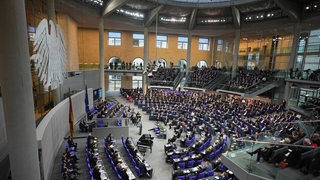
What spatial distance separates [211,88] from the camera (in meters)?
26.7

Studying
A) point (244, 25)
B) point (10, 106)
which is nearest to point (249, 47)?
point (244, 25)

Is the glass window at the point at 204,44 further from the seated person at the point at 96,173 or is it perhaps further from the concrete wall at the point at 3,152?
the concrete wall at the point at 3,152

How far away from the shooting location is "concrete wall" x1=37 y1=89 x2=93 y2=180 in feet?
26.5

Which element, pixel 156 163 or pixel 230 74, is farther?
pixel 230 74

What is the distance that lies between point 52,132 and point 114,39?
23954 mm

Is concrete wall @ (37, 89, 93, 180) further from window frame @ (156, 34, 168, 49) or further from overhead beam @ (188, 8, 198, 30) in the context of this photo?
window frame @ (156, 34, 168, 49)

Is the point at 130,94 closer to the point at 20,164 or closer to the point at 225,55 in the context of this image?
the point at 225,55

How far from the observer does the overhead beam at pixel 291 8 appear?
1941cm

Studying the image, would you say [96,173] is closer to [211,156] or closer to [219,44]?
[211,156]

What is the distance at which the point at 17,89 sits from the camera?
17.0 feet

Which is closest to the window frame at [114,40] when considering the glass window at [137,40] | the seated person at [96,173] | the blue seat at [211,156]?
the glass window at [137,40]

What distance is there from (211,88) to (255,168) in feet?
65.2

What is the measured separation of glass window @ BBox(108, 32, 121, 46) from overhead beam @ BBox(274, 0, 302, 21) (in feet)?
75.1

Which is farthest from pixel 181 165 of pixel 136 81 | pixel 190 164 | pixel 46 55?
pixel 136 81
